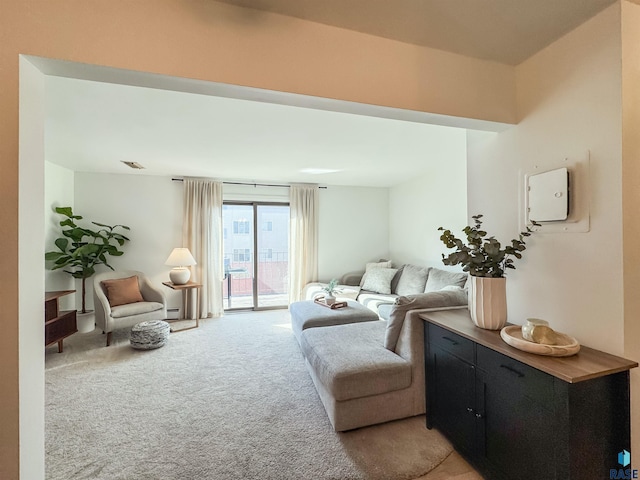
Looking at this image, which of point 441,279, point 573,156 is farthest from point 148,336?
point 573,156

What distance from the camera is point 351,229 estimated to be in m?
5.40

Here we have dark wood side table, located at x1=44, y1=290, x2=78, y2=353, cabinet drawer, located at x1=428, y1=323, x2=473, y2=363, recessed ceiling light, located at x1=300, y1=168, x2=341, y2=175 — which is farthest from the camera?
recessed ceiling light, located at x1=300, y1=168, x2=341, y2=175

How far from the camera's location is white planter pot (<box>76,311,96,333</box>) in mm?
3689

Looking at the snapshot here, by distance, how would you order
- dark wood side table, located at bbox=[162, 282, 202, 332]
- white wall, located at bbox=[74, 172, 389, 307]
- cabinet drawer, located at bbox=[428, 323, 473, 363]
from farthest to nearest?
white wall, located at bbox=[74, 172, 389, 307], dark wood side table, located at bbox=[162, 282, 202, 332], cabinet drawer, located at bbox=[428, 323, 473, 363]

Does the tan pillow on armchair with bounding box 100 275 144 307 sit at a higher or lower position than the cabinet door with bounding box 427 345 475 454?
higher

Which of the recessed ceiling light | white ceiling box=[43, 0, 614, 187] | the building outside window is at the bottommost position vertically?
the building outside window

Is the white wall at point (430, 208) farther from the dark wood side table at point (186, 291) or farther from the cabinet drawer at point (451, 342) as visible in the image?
the dark wood side table at point (186, 291)

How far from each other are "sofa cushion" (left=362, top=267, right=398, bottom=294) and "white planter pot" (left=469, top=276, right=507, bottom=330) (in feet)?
9.48

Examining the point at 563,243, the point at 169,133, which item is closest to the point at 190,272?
the point at 169,133

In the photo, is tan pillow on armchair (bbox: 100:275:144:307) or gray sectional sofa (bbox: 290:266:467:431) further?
tan pillow on armchair (bbox: 100:275:144:307)

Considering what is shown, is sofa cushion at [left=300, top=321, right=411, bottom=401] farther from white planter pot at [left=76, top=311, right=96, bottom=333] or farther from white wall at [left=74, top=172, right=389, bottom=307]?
white planter pot at [left=76, top=311, right=96, bottom=333]

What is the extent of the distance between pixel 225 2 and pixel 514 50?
1549 mm

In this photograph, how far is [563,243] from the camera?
1.43 metres

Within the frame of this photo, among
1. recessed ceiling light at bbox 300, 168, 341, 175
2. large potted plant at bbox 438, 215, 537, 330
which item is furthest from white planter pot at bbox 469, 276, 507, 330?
recessed ceiling light at bbox 300, 168, 341, 175
